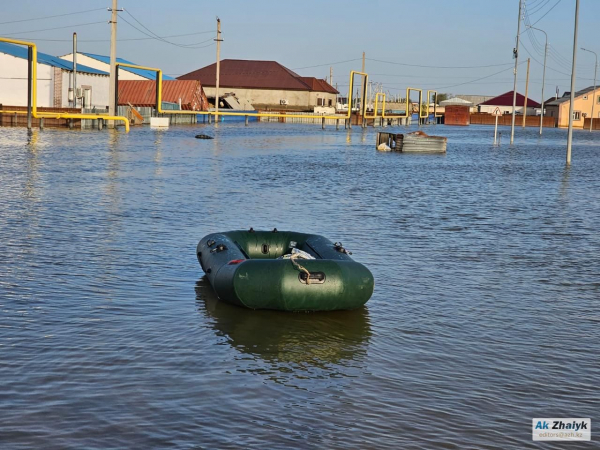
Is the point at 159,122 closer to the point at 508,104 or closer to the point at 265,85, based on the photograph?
the point at 265,85

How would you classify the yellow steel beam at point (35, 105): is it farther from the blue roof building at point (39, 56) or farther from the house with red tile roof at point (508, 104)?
the house with red tile roof at point (508, 104)

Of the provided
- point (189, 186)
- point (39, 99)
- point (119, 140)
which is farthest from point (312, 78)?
point (189, 186)

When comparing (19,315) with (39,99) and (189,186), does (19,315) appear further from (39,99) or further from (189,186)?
(39,99)

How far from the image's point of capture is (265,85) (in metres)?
113

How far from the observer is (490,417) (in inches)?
235

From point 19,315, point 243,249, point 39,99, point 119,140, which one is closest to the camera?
point 19,315

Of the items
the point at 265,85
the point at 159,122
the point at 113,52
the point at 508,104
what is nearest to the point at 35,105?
the point at 113,52

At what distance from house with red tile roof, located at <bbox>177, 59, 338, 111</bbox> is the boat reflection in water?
103001mm

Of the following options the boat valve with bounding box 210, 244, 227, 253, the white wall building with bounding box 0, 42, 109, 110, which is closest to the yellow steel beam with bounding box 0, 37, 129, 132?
the white wall building with bounding box 0, 42, 109, 110

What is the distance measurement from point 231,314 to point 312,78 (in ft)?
369

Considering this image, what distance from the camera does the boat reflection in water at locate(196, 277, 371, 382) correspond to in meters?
6.99

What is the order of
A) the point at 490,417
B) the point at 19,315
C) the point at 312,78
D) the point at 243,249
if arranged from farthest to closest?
the point at 312,78 < the point at 243,249 < the point at 19,315 < the point at 490,417

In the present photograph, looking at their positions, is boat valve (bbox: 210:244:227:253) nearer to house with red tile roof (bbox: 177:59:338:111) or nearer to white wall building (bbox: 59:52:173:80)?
white wall building (bbox: 59:52:173:80)

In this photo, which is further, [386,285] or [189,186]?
[189,186]
